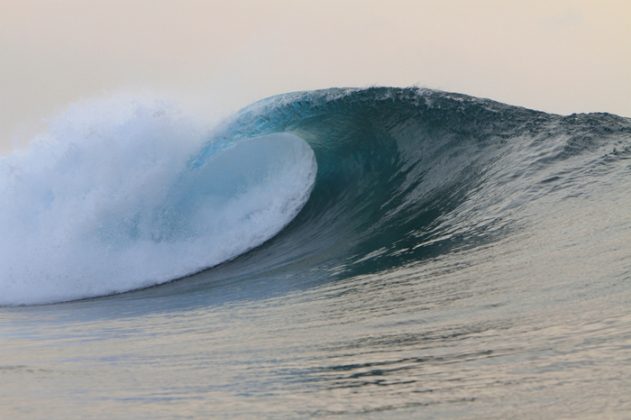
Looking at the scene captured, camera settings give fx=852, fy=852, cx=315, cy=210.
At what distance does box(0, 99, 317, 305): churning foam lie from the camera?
11.4 metres

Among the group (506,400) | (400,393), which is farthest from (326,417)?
(506,400)

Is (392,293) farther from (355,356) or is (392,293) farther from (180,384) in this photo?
(180,384)

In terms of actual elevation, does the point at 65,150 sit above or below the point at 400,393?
above

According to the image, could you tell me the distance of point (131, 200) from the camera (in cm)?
1250

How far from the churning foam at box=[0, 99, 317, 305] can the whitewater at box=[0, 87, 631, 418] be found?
0.12 feet

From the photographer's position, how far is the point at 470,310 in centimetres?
577

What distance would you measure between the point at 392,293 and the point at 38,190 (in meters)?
7.95

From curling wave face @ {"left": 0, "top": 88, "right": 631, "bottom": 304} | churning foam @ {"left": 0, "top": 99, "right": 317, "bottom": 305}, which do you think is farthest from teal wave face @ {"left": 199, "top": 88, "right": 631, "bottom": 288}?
churning foam @ {"left": 0, "top": 99, "right": 317, "bottom": 305}

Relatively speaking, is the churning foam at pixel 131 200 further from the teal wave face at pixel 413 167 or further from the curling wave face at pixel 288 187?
the teal wave face at pixel 413 167

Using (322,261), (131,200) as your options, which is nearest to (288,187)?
(131,200)

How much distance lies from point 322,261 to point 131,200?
378 cm

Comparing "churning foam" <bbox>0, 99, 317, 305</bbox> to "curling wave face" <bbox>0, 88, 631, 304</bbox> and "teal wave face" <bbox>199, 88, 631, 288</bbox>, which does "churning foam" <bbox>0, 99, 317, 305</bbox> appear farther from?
"teal wave face" <bbox>199, 88, 631, 288</bbox>

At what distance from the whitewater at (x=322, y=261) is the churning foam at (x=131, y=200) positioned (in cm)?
4

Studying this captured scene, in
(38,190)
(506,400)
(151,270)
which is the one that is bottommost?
(506,400)
